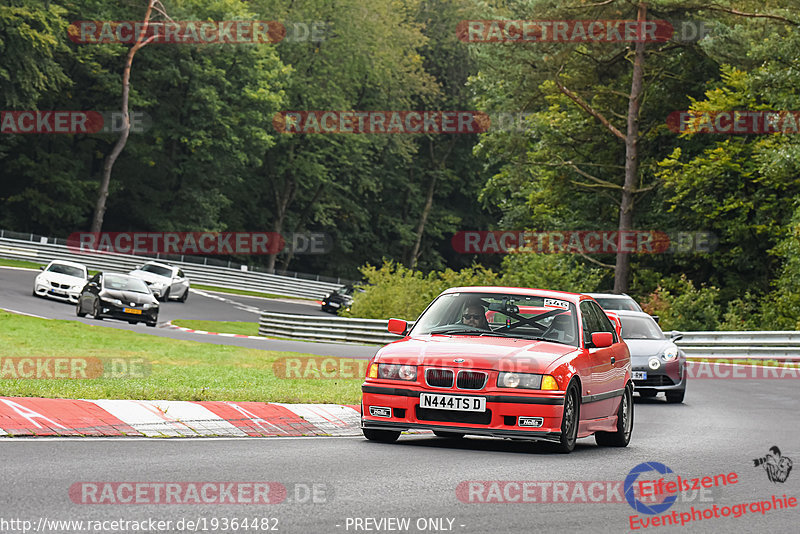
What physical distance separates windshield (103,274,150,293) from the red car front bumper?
23736mm

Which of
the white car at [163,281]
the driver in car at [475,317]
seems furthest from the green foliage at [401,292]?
the driver in car at [475,317]

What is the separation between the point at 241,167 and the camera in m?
73.8

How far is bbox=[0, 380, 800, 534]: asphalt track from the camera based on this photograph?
7004mm

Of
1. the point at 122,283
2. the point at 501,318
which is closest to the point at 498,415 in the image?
→ the point at 501,318

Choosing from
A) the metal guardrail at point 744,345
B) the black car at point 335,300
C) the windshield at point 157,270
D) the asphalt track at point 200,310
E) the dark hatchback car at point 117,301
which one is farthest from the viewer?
A: the black car at point 335,300

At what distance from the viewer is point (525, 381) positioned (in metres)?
10.5

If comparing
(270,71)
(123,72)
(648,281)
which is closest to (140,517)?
(648,281)

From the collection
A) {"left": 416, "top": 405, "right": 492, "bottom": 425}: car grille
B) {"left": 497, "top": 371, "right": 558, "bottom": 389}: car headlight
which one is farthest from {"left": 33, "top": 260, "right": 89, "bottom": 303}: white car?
{"left": 497, "top": 371, "right": 558, "bottom": 389}: car headlight

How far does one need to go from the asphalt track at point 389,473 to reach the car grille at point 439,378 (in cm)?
60

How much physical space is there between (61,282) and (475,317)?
2894 cm

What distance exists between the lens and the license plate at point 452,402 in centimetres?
1043

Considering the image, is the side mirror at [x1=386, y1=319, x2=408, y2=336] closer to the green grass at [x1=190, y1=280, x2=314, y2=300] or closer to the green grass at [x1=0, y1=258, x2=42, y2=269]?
the green grass at [x1=0, y1=258, x2=42, y2=269]

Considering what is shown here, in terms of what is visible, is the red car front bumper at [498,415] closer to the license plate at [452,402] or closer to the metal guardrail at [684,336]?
the license plate at [452,402]

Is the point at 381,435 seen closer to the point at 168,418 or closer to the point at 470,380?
the point at 470,380
